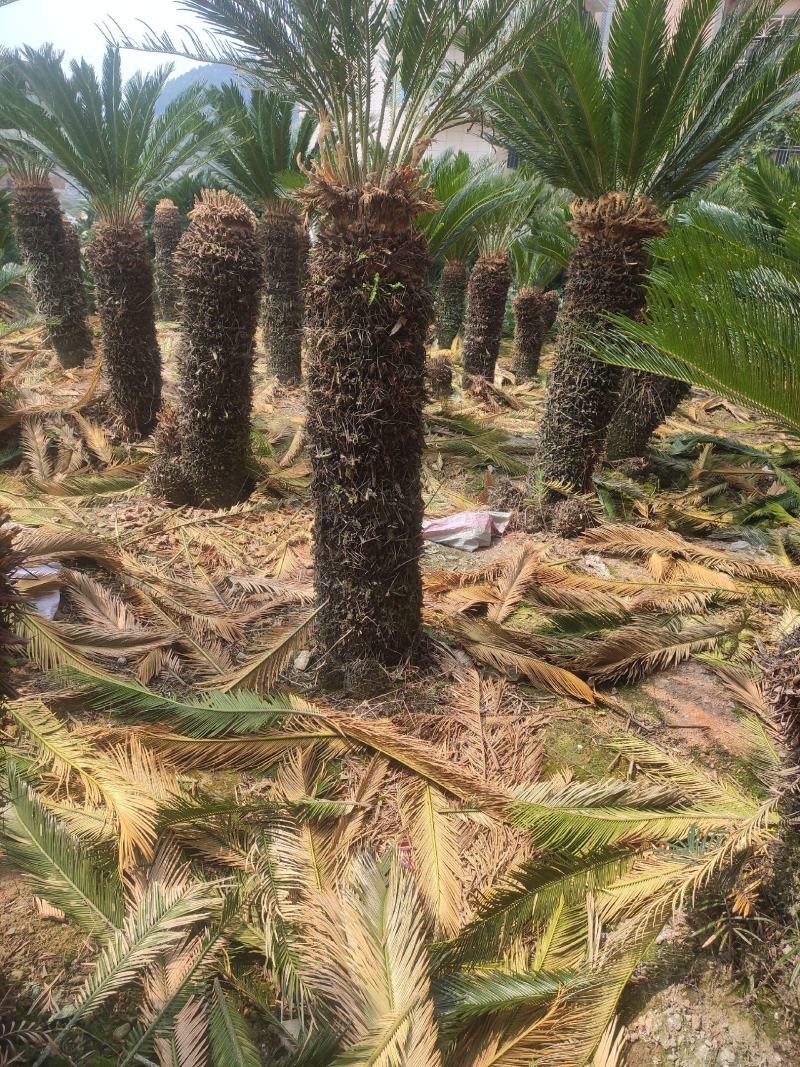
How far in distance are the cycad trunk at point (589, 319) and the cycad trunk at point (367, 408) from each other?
7.52ft

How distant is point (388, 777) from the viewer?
251cm

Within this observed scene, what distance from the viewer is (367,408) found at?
8.61 ft

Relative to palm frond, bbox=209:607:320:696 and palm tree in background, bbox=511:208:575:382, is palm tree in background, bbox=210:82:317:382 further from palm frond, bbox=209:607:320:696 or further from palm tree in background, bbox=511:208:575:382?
palm frond, bbox=209:607:320:696

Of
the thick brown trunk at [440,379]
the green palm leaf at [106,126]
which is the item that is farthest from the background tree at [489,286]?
the green palm leaf at [106,126]

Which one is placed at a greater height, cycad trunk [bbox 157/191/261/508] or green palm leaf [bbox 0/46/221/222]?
green palm leaf [bbox 0/46/221/222]

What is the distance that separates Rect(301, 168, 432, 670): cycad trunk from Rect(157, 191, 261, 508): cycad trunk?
2.40m

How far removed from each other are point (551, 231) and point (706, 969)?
8.50m

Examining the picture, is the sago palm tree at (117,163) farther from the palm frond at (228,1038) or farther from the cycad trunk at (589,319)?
the palm frond at (228,1038)

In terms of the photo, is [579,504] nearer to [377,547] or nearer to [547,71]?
[377,547]

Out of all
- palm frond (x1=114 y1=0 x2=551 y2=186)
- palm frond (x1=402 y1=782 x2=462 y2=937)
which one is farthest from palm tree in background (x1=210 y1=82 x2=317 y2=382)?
palm frond (x1=402 y1=782 x2=462 y2=937)

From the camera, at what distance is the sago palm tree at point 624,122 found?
4.36 m

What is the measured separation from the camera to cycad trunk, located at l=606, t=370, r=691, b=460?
20.7 feet

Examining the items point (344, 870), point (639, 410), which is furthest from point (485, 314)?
point (344, 870)

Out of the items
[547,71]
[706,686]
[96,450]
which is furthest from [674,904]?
[96,450]
